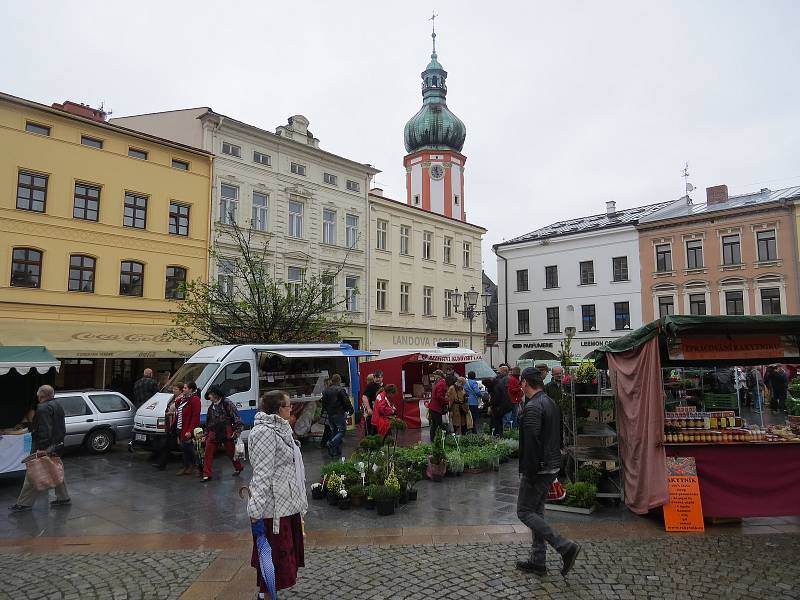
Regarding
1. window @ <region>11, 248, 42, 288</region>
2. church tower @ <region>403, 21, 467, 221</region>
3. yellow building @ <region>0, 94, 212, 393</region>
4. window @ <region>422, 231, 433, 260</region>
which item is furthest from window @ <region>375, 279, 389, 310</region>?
window @ <region>11, 248, 42, 288</region>

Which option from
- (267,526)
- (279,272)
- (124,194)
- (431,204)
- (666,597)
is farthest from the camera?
(431,204)

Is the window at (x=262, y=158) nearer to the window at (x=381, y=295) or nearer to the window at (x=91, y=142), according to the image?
the window at (x=91, y=142)

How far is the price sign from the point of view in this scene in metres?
7.11

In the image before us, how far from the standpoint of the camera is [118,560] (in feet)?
21.0

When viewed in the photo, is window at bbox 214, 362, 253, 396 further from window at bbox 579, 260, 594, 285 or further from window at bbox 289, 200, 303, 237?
window at bbox 579, 260, 594, 285

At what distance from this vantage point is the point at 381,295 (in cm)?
3291

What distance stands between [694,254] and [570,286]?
25.9 ft

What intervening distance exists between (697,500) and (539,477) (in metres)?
2.75

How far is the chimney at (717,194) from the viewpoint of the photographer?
127ft

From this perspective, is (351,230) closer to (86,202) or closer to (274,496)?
(86,202)

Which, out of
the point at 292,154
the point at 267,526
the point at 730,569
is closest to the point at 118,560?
the point at 267,526

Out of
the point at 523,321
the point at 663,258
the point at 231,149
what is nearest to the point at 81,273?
the point at 231,149

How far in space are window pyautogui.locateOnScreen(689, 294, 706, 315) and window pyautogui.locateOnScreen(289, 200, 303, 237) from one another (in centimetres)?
2397

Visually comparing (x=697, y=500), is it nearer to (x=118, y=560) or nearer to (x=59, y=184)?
(x=118, y=560)
